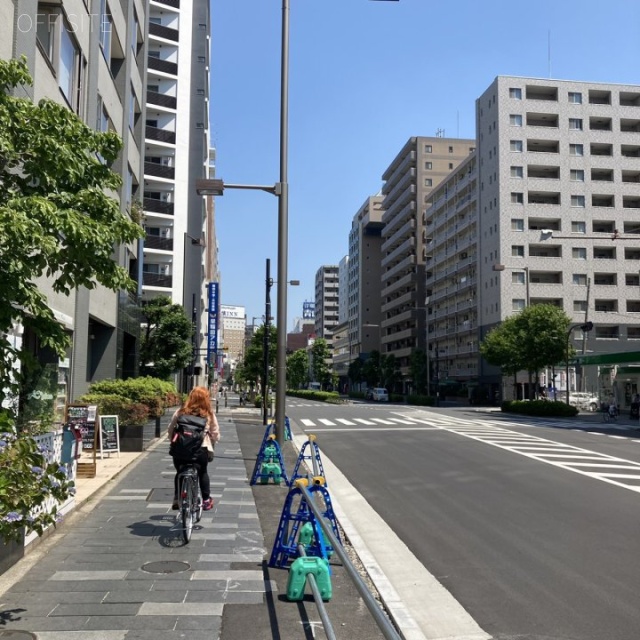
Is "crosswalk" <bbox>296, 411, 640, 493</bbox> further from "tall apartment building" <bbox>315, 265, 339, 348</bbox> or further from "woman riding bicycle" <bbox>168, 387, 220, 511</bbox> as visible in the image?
"tall apartment building" <bbox>315, 265, 339, 348</bbox>

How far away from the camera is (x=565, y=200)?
64.8m

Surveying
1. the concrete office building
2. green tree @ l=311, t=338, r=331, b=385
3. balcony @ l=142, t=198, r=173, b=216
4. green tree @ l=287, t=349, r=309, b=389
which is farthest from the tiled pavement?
green tree @ l=311, t=338, r=331, b=385

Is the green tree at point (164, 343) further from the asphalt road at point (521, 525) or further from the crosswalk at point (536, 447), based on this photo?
the asphalt road at point (521, 525)

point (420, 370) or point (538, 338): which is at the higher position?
point (538, 338)

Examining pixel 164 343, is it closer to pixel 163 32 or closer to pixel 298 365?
pixel 163 32

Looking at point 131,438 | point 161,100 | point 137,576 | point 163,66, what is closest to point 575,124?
point 163,66

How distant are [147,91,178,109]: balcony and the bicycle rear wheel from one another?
5001 centimetres

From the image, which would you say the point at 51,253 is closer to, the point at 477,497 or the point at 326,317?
the point at 477,497

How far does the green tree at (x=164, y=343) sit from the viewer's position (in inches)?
1583

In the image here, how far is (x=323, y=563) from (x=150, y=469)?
8.99 metres

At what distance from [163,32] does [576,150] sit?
136ft

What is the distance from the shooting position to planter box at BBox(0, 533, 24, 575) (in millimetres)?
5895

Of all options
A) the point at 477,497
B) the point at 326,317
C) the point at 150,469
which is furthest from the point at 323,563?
the point at 326,317

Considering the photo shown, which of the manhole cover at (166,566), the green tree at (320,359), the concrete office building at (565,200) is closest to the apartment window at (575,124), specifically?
the concrete office building at (565,200)
